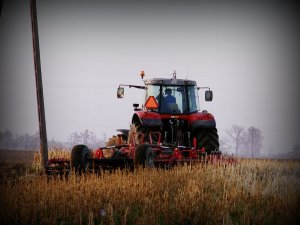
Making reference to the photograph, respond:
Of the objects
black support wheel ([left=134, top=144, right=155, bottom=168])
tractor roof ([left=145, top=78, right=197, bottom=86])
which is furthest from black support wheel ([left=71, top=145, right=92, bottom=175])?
tractor roof ([left=145, top=78, right=197, bottom=86])

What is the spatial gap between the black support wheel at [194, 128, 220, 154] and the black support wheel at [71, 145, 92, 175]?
400 centimetres

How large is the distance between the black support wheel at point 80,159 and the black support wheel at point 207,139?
157 inches

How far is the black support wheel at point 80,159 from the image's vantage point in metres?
10.8

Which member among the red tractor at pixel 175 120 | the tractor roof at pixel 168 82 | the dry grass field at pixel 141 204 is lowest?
the dry grass field at pixel 141 204

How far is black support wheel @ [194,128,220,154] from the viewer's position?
13898mm

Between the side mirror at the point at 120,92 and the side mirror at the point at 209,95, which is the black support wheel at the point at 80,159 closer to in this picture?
the side mirror at the point at 120,92

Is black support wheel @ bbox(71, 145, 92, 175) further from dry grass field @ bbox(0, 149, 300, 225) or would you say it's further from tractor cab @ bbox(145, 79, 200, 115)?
tractor cab @ bbox(145, 79, 200, 115)

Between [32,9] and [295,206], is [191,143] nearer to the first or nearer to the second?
[32,9]

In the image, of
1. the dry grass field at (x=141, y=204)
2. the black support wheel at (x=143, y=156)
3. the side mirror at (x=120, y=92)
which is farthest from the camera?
the side mirror at (x=120, y=92)

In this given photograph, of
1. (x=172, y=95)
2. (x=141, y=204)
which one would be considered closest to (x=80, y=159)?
(x=141, y=204)

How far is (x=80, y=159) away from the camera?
10.8 m

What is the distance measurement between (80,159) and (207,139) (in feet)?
14.6

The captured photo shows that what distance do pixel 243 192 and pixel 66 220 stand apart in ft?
10.3

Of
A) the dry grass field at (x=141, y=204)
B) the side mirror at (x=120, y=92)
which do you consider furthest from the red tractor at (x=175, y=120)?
the dry grass field at (x=141, y=204)
